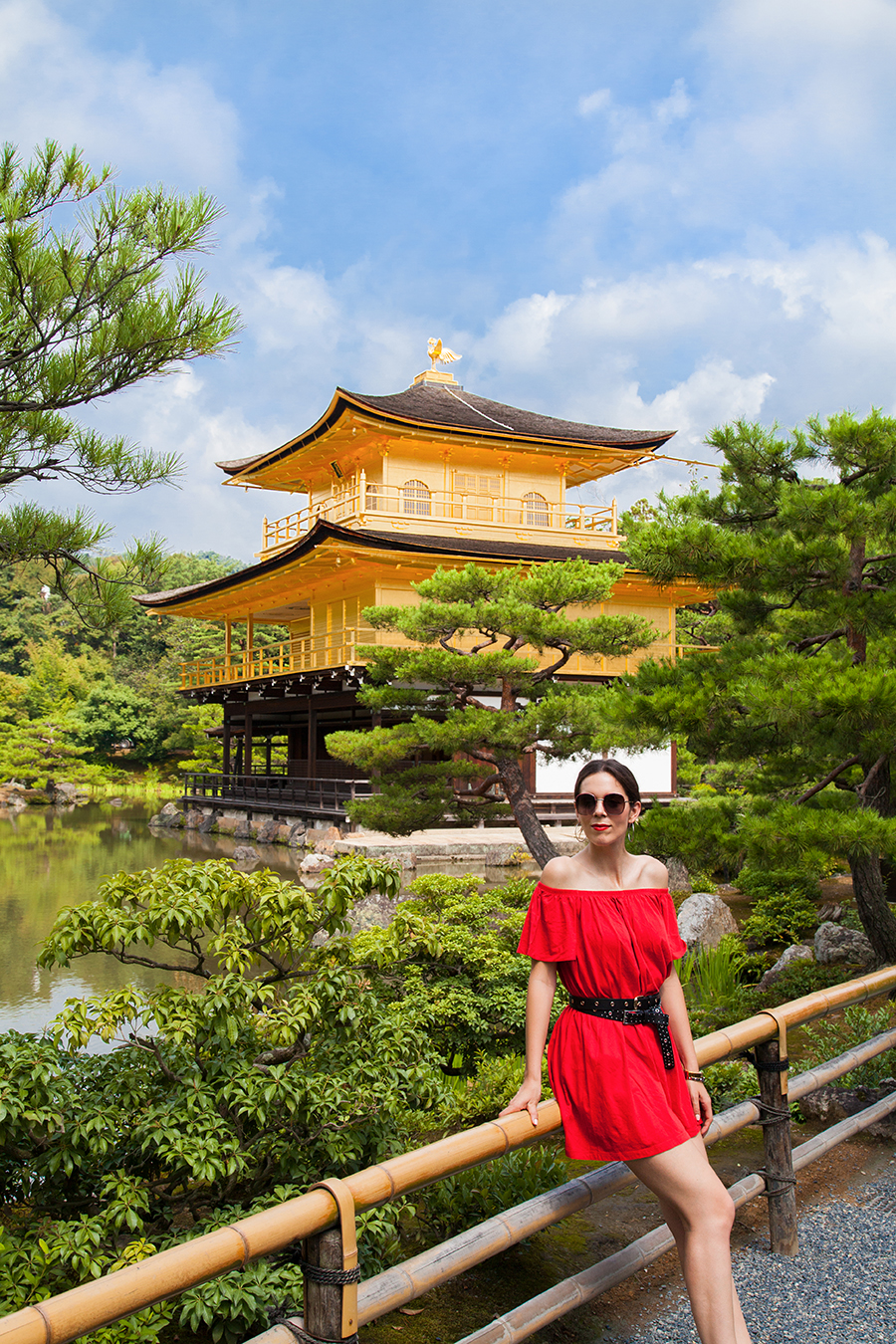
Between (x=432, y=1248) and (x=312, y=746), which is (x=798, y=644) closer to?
(x=432, y=1248)

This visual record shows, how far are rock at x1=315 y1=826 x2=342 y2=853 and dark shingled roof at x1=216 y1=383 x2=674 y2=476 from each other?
7.48m

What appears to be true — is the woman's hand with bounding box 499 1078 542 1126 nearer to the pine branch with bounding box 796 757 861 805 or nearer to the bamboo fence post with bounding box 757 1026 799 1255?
the bamboo fence post with bounding box 757 1026 799 1255

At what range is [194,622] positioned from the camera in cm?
3838

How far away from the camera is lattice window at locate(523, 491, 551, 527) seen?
2012 centimetres

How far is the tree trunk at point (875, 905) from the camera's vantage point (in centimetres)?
587

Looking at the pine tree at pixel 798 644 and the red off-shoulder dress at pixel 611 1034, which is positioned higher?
the pine tree at pixel 798 644

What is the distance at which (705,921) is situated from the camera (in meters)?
8.16

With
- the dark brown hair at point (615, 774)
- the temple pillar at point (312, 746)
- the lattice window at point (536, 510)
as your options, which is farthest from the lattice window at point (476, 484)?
the dark brown hair at point (615, 774)

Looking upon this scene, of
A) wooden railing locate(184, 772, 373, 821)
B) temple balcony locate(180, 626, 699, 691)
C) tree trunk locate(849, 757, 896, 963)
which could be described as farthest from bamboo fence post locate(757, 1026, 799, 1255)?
temple balcony locate(180, 626, 699, 691)

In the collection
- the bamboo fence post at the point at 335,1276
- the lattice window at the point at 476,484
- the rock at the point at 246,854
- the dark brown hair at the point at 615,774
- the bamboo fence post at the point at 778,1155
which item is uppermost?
the lattice window at the point at 476,484

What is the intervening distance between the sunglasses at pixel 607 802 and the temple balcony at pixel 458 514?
16.1m

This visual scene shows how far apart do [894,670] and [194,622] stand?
118ft

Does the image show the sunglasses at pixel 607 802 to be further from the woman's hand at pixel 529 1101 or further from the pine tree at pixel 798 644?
the pine tree at pixel 798 644

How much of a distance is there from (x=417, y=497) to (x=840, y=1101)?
16.3 metres
